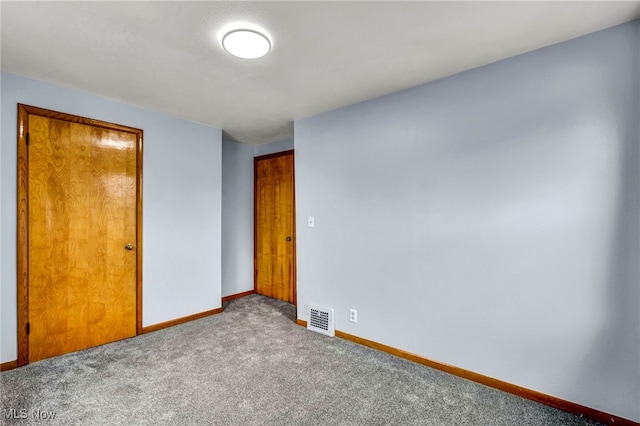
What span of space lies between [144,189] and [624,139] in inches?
158

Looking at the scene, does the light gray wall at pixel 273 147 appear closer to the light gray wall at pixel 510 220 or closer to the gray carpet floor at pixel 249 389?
the light gray wall at pixel 510 220

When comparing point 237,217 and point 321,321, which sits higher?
point 237,217

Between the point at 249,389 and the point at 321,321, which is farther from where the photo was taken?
the point at 321,321

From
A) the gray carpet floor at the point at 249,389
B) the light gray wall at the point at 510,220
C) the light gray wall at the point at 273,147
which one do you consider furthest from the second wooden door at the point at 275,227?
the gray carpet floor at the point at 249,389

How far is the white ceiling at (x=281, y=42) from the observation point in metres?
1.63

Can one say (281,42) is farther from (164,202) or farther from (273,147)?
(273,147)

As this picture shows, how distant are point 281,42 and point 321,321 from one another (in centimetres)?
267

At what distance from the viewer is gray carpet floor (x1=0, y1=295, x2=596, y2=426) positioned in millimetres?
1846

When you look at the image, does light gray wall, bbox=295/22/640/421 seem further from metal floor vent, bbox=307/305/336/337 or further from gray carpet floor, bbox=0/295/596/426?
gray carpet floor, bbox=0/295/596/426

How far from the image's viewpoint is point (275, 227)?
4.52m

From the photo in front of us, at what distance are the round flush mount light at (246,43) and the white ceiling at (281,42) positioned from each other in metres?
0.07

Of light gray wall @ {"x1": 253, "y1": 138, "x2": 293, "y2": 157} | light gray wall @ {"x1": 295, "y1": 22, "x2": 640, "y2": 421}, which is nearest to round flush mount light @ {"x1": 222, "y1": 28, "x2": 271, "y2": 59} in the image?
light gray wall @ {"x1": 295, "y1": 22, "x2": 640, "y2": 421}

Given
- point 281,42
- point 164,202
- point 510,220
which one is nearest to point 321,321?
point 510,220

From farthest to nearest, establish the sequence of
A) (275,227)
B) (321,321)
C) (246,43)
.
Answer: (275,227) → (321,321) → (246,43)
